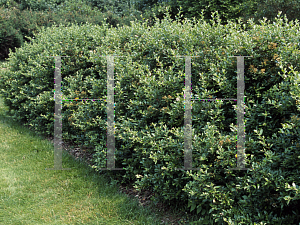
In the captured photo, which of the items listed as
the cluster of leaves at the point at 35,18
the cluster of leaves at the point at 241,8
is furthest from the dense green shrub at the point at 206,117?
the cluster of leaves at the point at 35,18

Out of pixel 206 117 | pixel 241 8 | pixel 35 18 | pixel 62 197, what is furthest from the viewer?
pixel 35 18

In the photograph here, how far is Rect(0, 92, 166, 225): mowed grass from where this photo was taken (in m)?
3.37

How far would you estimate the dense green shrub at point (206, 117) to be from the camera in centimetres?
272

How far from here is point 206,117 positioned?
132 inches

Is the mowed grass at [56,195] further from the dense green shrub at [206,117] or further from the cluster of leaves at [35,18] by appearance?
the cluster of leaves at [35,18]

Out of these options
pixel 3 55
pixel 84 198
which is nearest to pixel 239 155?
pixel 84 198

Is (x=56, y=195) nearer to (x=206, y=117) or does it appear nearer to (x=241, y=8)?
(x=206, y=117)

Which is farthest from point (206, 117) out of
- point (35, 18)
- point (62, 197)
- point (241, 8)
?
point (35, 18)

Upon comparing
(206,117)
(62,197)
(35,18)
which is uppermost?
(35,18)

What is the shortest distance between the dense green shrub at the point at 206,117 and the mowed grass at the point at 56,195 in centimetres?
32

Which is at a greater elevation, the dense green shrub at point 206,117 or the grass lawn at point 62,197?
the dense green shrub at point 206,117

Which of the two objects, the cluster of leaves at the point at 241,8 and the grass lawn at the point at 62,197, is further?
the cluster of leaves at the point at 241,8

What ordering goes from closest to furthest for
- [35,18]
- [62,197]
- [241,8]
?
[62,197] < [241,8] < [35,18]

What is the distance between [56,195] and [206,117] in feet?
7.44
